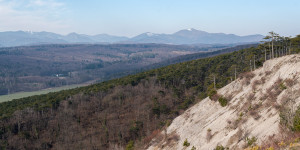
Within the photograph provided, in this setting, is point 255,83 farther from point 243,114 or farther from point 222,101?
point 243,114

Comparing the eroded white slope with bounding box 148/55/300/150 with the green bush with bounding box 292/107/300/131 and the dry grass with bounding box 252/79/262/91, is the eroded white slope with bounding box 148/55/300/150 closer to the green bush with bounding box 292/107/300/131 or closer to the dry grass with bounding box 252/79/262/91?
the dry grass with bounding box 252/79/262/91

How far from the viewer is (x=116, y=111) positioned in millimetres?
72000

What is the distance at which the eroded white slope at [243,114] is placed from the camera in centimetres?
2344

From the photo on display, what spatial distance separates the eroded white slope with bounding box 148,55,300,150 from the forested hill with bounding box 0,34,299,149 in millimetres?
10444

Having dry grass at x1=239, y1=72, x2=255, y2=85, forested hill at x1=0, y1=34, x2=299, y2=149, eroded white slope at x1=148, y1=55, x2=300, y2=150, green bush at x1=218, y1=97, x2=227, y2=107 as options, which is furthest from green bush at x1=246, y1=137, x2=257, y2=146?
forested hill at x1=0, y1=34, x2=299, y2=149

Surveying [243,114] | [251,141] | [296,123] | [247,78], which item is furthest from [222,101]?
[296,123]

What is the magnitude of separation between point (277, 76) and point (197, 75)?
49261mm

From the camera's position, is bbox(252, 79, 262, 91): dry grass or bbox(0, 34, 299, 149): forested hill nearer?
bbox(252, 79, 262, 91): dry grass

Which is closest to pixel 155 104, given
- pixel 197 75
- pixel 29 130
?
pixel 197 75

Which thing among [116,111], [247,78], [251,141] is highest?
[247,78]

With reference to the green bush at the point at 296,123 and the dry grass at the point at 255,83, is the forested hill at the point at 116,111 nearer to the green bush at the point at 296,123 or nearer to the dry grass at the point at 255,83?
the dry grass at the point at 255,83

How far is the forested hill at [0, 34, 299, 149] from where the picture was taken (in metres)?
58.0

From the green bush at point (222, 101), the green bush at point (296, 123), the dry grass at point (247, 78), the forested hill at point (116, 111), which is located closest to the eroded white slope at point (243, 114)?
the dry grass at point (247, 78)

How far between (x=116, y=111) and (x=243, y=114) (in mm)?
48737
